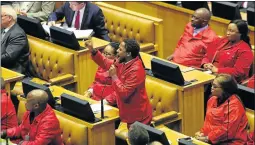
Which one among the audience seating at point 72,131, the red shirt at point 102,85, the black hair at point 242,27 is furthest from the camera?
the black hair at point 242,27

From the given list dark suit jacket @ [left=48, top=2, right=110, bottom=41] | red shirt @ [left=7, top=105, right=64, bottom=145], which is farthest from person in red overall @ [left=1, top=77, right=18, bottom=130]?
dark suit jacket @ [left=48, top=2, right=110, bottom=41]

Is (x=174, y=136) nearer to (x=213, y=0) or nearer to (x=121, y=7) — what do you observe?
(x=213, y=0)

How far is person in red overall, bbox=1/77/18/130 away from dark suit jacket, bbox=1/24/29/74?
922 mm

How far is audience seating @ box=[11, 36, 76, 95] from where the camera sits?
9398 mm

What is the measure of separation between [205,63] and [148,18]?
1.02 metres

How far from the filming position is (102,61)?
840 cm

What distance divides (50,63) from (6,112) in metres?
1.35

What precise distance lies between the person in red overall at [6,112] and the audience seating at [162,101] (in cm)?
92

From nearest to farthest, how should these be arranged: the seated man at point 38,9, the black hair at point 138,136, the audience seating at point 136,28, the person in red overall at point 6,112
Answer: the black hair at point 138,136, the person in red overall at point 6,112, the audience seating at point 136,28, the seated man at point 38,9

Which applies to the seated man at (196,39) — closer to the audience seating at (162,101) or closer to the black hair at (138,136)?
the audience seating at (162,101)

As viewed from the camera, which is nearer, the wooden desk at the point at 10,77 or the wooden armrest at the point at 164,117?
the wooden armrest at the point at 164,117

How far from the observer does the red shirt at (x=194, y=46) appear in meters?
9.47

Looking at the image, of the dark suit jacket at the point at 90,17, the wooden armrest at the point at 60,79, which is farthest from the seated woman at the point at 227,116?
the dark suit jacket at the point at 90,17

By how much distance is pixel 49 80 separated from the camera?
30.7 feet
